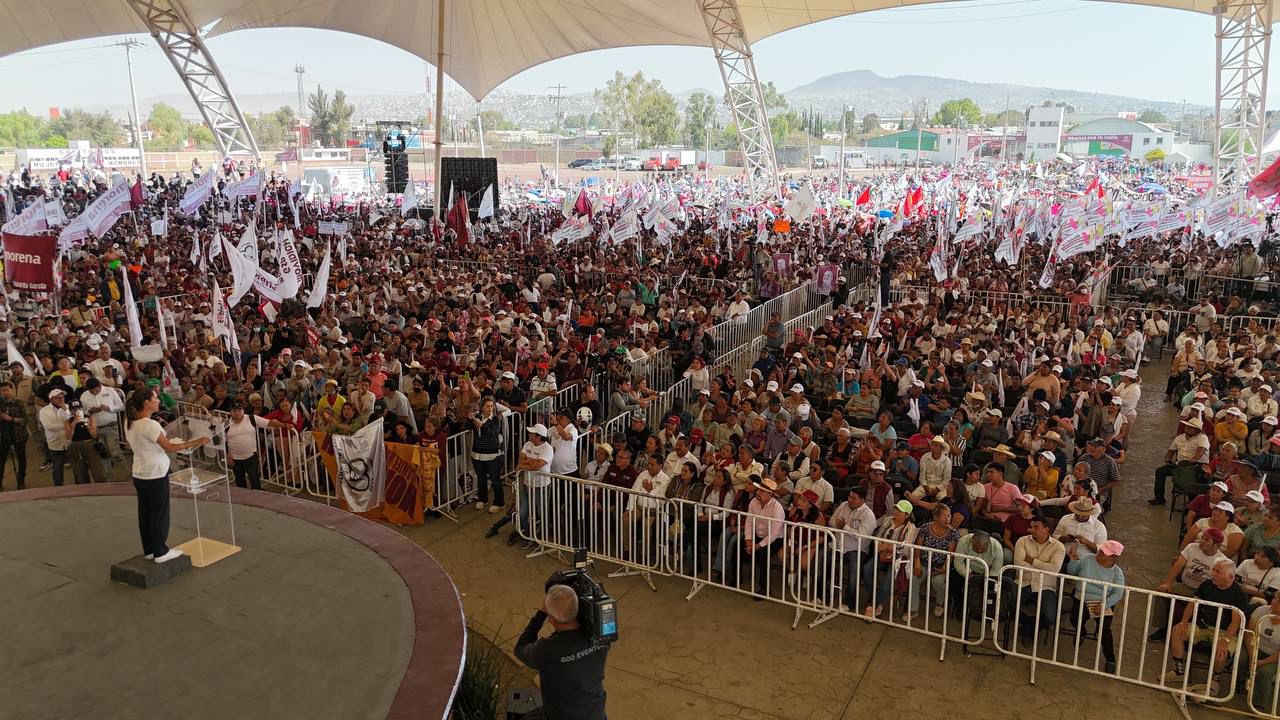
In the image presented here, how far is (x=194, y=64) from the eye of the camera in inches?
1644

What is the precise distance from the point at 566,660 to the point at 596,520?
4.65 m

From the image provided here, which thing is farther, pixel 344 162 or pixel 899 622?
pixel 344 162

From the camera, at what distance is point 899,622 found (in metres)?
8.18

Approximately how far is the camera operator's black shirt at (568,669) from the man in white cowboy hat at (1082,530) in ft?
15.3

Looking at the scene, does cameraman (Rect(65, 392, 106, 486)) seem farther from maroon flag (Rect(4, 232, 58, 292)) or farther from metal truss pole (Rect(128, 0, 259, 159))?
metal truss pole (Rect(128, 0, 259, 159))

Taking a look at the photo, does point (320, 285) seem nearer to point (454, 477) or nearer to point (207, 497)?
point (454, 477)

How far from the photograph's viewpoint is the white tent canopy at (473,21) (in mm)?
36531

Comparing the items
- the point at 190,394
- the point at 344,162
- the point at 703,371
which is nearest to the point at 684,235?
the point at 703,371

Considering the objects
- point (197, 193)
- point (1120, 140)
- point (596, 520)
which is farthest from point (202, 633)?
point (1120, 140)

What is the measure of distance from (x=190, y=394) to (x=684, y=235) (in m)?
19.6

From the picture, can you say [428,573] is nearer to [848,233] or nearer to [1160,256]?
[1160,256]

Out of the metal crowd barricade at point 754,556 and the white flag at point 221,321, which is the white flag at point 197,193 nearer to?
the white flag at point 221,321

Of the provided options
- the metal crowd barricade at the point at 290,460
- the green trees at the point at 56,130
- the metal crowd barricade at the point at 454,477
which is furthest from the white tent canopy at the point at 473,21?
the green trees at the point at 56,130

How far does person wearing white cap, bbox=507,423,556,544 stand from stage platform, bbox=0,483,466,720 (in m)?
1.97
